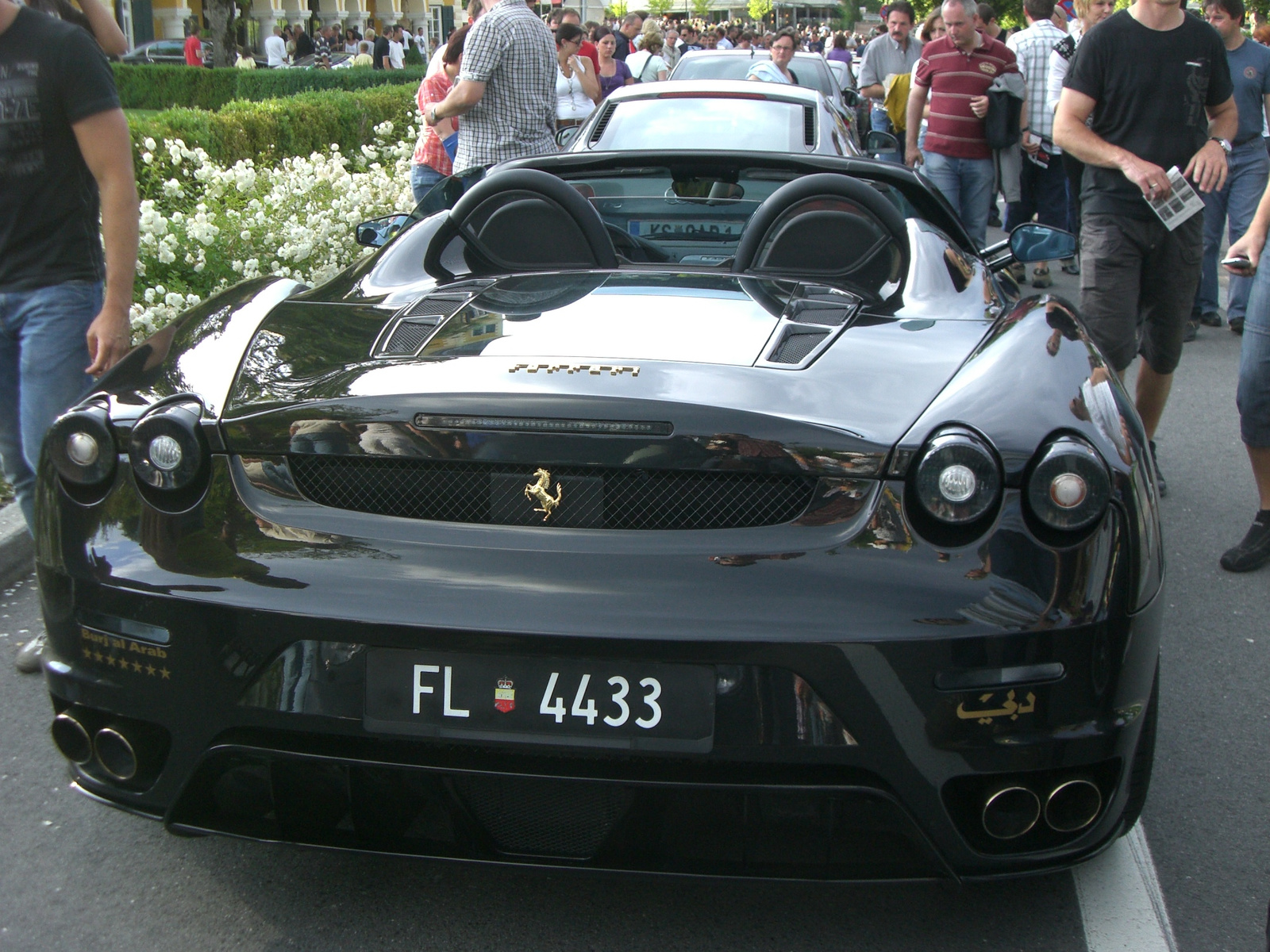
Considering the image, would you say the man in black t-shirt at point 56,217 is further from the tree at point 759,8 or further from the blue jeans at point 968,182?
the tree at point 759,8

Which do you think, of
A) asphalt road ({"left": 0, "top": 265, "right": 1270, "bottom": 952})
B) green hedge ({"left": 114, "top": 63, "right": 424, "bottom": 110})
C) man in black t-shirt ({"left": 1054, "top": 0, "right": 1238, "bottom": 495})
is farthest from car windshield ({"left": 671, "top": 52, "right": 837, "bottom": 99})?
green hedge ({"left": 114, "top": 63, "right": 424, "bottom": 110})

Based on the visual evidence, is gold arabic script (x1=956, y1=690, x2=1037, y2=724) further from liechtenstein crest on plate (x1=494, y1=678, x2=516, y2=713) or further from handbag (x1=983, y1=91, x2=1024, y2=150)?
handbag (x1=983, y1=91, x2=1024, y2=150)

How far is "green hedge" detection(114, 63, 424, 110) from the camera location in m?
27.1

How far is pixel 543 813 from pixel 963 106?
24.0ft

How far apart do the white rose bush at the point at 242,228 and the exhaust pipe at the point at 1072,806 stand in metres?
4.65

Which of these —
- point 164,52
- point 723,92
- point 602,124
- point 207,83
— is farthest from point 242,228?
point 164,52

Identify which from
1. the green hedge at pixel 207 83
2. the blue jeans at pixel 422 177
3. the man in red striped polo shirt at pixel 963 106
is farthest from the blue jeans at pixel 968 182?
the green hedge at pixel 207 83

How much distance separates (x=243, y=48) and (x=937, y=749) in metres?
39.8

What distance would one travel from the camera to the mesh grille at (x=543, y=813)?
2.02 meters

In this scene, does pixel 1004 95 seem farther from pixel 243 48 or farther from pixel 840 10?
pixel 840 10

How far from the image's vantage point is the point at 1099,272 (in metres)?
4.70

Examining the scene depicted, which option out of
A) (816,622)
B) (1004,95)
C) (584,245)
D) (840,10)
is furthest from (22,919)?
(840,10)

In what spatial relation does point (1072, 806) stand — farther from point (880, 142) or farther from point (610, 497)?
point (880, 142)

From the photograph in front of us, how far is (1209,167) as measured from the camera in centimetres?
452
